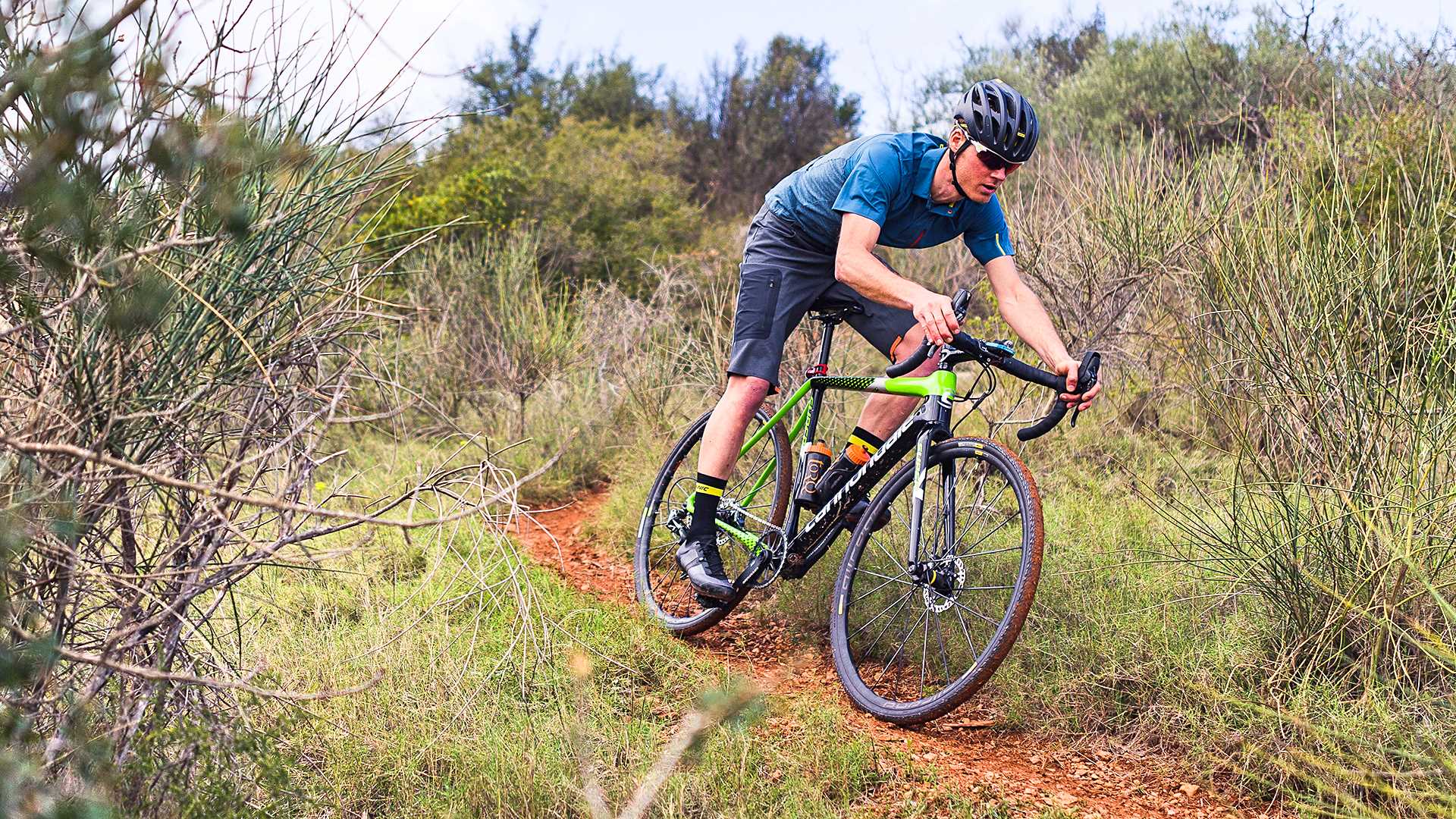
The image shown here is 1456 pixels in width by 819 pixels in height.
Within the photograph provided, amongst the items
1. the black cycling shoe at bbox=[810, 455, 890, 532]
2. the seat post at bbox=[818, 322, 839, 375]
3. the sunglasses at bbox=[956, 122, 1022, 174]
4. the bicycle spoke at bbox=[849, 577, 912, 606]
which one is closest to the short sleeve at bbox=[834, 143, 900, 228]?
the sunglasses at bbox=[956, 122, 1022, 174]

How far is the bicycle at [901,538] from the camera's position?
3.59m

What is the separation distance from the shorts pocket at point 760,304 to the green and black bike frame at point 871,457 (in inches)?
10.5

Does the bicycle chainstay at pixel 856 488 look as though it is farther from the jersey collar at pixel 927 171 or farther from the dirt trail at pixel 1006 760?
the jersey collar at pixel 927 171

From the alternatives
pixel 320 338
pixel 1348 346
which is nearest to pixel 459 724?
pixel 320 338

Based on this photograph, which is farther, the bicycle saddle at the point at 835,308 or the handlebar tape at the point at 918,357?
the bicycle saddle at the point at 835,308

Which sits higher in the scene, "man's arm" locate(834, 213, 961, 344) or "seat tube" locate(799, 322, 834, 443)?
"man's arm" locate(834, 213, 961, 344)

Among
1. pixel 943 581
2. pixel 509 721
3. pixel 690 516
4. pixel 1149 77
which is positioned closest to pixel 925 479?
pixel 943 581

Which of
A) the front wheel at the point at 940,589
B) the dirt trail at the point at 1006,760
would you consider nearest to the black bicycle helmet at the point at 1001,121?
the front wheel at the point at 940,589

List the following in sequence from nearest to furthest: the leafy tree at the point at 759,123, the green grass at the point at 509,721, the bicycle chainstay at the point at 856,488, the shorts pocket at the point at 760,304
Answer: the green grass at the point at 509,721 < the bicycle chainstay at the point at 856,488 < the shorts pocket at the point at 760,304 < the leafy tree at the point at 759,123

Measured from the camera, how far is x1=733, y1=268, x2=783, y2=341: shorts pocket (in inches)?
169

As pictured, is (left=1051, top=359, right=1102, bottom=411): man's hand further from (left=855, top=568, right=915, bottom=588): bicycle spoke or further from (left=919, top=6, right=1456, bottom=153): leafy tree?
(left=919, top=6, right=1456, bottom=153): leafy tree

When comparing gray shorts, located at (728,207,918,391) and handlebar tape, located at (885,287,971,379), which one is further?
gray shorts, located at (728,207,918,391)

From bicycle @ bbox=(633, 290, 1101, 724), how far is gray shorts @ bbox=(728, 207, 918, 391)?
11 cm

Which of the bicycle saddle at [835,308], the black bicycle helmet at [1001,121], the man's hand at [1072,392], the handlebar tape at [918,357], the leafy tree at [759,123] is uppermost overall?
the leafy tree at [759,123]
